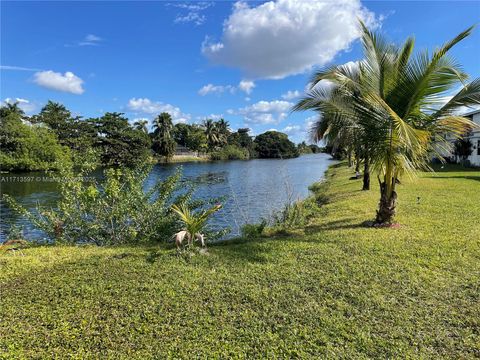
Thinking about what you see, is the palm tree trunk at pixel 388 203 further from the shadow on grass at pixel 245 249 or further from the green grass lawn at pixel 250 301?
A: the shadow on grass at pixel 245 249

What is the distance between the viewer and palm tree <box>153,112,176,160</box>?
6147cm

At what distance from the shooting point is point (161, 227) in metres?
6.98

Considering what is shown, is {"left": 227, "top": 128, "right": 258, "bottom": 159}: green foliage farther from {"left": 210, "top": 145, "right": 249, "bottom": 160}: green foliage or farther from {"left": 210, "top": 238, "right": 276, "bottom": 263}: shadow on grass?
{"left": 210, "top": 238, "right": 276, "bottom": 263}: shadow on grass

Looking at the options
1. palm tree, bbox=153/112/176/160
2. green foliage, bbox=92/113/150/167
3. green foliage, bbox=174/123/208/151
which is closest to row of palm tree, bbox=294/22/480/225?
green foliage, bbox=92/113/150/167

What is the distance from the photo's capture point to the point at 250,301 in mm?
3525

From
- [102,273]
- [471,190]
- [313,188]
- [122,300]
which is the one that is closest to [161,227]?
[102,273]

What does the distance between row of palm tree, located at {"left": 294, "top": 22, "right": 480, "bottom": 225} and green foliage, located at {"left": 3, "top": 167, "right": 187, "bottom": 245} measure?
14.9 feet

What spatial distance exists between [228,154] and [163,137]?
67.5 feet

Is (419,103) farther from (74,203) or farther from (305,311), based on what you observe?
(74,203)

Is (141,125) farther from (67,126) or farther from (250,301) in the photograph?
(250,301)

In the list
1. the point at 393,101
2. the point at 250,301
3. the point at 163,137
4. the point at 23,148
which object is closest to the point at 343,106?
the point at 393,101

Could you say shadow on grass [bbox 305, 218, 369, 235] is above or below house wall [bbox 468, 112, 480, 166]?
below

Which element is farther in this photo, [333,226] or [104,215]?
[333,226]

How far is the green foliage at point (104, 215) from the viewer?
645cm
